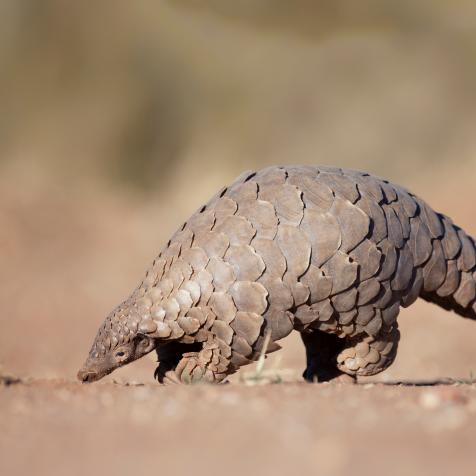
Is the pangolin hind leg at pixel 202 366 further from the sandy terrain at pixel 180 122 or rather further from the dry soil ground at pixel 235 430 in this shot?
the sandy terrain at pixel 180 122

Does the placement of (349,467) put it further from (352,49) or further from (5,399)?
(352,49)

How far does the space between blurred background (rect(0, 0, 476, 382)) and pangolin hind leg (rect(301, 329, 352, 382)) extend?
38.8 ft

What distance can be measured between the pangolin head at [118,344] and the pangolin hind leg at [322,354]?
120cm

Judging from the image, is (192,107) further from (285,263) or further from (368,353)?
(285,263)

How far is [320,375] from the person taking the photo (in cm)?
568

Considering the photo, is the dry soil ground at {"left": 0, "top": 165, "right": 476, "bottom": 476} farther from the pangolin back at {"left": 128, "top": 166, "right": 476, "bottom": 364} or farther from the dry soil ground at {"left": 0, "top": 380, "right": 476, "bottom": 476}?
the pangolin back at {"left": 128, "top": 166, "right": 476, "bottom": 364}

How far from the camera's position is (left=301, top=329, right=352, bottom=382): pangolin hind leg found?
18.4 ft

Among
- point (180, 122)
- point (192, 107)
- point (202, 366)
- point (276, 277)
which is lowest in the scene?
point (202, 366)

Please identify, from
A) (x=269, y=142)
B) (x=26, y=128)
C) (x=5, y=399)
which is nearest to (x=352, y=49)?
(x=269, y=142)

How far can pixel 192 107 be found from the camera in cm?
2520

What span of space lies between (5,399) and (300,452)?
1800 millimetres

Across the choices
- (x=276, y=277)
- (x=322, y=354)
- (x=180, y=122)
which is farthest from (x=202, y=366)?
(x=180, y=122)

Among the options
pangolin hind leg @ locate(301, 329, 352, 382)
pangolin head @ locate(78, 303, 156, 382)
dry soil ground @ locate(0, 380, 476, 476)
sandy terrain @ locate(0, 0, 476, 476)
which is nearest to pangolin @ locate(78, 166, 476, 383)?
pangolin head @ locate(78, 303, 156, 382)

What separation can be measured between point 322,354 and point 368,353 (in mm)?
484
